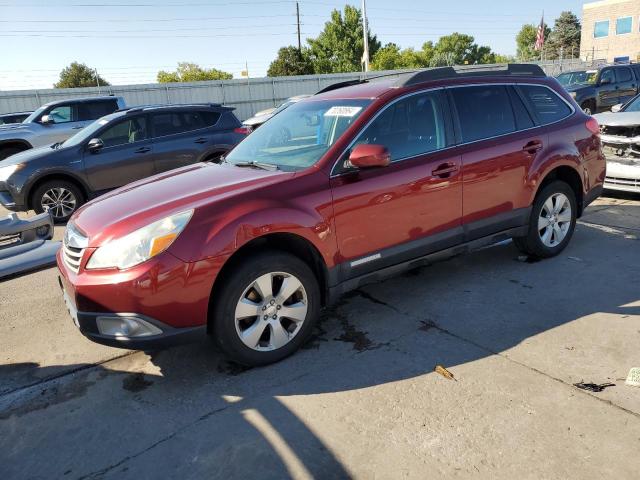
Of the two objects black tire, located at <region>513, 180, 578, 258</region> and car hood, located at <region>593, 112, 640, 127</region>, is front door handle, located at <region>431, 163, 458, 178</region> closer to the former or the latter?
black tire, located at <region>513, 180, 578, 258</region>

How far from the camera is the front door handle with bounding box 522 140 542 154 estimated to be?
4645 millimetres

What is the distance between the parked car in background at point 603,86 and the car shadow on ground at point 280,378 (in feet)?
45.7

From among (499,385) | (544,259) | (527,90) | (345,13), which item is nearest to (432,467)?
(499,385)

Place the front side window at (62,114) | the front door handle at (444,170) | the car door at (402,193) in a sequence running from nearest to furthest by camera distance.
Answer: the car door at (402,193) < the front door handle at (444,170) < the front side window at (62,114)

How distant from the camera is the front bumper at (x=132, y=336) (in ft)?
9.95

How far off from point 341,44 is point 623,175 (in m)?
60.4

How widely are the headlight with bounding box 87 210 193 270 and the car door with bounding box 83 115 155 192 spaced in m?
5.70

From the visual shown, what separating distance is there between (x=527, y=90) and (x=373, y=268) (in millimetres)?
2437

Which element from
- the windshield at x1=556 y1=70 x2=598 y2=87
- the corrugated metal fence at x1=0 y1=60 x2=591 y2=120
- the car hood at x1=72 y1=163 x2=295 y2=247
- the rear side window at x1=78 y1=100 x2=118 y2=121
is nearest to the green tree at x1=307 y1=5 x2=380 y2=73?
the corrugated metal fence at x1=0 y1=60 x2=591 y2=120

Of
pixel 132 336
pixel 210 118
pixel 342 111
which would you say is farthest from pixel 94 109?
pixel 132 336

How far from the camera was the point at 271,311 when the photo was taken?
3.37 meters

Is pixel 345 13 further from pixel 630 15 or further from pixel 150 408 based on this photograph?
pixel 150 408

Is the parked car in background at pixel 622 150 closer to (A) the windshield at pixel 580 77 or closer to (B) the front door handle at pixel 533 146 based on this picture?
(B) the front door handle at pixel 533 146

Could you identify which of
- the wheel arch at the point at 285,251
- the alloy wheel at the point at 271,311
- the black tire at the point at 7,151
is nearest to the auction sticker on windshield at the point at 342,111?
the wheel arch at the point at 285,251
